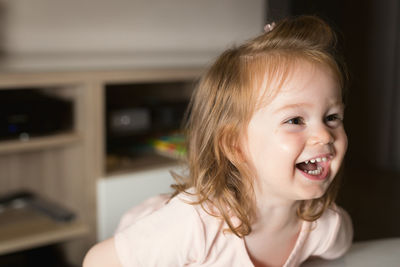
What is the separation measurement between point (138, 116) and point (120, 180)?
0.25m

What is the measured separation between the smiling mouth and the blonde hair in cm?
9

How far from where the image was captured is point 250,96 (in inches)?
35.6

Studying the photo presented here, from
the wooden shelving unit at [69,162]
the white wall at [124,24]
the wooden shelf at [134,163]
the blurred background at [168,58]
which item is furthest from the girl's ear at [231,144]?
the white wall at [124,24]

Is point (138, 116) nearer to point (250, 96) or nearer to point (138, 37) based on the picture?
point (138, 37)

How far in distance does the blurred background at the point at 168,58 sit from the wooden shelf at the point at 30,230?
3cm

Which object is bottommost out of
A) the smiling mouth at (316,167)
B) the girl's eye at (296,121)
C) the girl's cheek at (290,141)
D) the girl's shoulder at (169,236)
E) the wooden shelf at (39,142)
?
the wooden shelf at (39,142)

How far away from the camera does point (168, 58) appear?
225 centimetres

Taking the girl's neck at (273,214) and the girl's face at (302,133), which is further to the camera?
the girl's neck at (273,214)

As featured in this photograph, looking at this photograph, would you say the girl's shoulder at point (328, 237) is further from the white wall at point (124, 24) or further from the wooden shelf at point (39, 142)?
the white wall at point (124, 24)

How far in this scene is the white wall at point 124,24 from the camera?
2.01 metres

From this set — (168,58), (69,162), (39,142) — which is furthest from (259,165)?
(168,58)

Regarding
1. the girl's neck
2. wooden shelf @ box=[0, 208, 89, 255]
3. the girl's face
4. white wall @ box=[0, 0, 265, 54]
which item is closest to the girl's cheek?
the girl's face

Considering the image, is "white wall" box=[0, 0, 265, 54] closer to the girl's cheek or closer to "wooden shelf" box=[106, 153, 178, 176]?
"wooden shelf" box=[106, 153, 178, 176]

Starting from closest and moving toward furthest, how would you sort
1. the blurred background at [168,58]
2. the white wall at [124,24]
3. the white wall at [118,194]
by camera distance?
1. the blurred background at [168,58]
2. the white wall at [118,194]
3. the white wall at [124,24]
